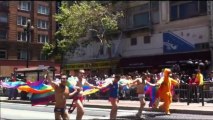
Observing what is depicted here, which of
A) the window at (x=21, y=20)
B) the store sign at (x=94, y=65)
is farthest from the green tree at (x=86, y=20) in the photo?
the window at (x=21, y=20)

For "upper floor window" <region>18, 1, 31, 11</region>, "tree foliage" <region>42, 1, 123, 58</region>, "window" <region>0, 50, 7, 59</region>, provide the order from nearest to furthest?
1. "tree foliage" <region>42, 1, 123, 58</region>
2. "window" <region>0, 50, 7, 59</region>
3. "upper floor window" <region>18, 1, 31, 11</region>

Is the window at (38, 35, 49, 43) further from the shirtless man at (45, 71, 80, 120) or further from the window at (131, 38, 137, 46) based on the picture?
the shirtless man at (45, 71, 80, 120)

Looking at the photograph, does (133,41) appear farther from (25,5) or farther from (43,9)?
(43,9)

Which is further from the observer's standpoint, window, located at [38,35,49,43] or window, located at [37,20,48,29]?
window, located at [38,35,49,43]

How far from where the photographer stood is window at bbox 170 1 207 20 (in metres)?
35.4

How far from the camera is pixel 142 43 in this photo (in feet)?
135

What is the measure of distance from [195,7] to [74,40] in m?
11.9

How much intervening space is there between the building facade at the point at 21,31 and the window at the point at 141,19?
28218 millimetres

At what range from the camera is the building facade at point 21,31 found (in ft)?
222

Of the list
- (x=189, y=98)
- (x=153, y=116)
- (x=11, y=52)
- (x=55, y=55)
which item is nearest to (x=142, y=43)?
(x=55, y=55)

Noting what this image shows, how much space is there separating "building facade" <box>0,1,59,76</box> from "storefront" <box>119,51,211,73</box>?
94.6ft

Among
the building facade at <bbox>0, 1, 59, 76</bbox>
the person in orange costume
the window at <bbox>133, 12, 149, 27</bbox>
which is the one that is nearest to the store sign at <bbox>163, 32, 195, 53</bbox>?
the window at <bbox>133, 12, 149, 27</bbox>

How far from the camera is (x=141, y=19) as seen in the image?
41.5 meters

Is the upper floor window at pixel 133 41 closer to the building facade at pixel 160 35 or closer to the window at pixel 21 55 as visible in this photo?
the building facade at pixel 160 35
